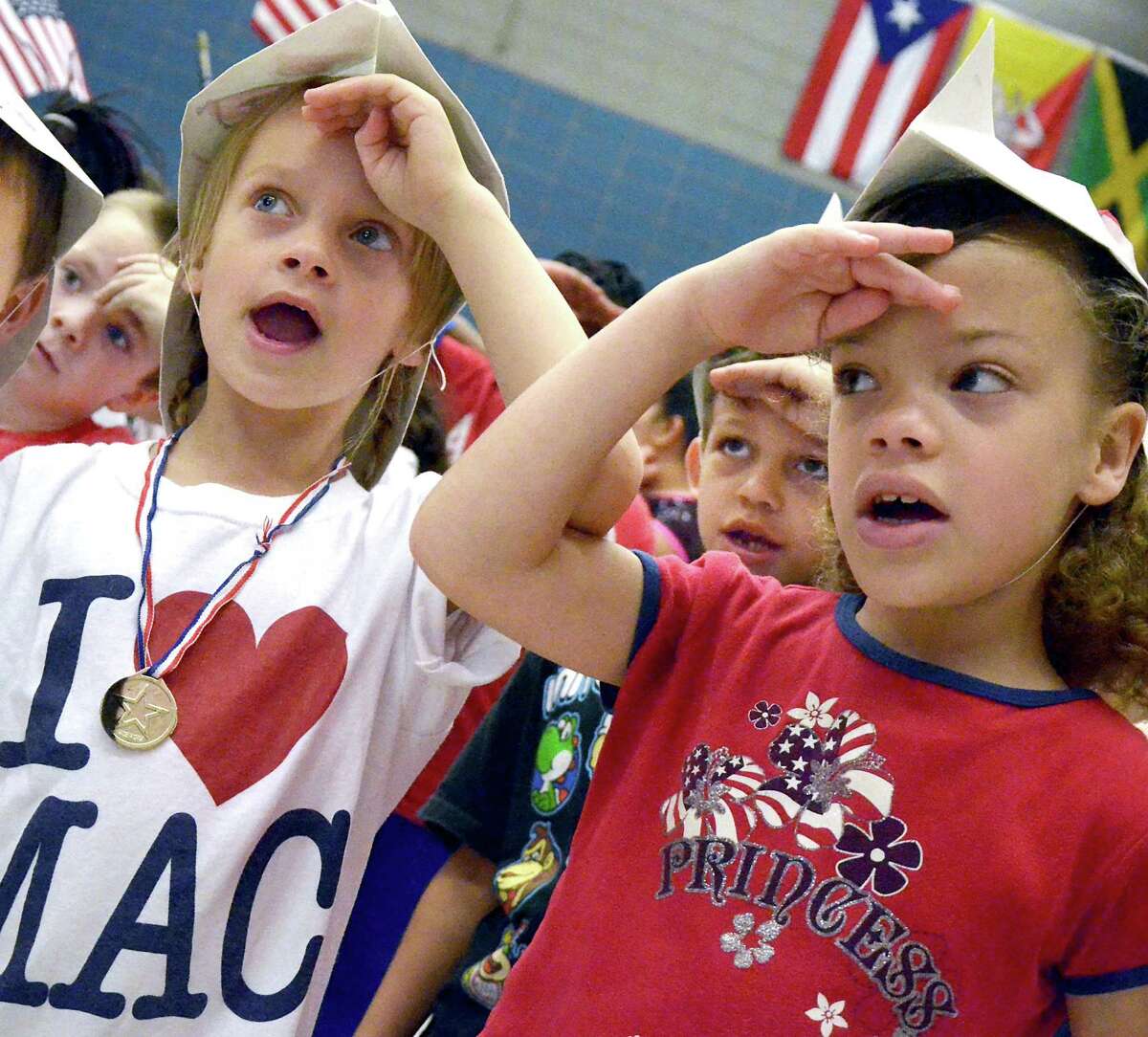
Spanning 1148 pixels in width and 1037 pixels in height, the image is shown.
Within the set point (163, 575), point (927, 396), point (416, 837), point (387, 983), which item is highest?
point (927, 396)

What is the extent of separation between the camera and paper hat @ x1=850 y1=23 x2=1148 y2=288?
91cm

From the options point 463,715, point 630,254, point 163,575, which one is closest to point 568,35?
point 630,254

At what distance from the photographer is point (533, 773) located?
1.38 metres

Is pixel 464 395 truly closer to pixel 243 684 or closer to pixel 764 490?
pixel 764 490

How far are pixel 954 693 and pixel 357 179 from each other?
714 millimetres

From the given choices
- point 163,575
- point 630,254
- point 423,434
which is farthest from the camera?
point 630,254

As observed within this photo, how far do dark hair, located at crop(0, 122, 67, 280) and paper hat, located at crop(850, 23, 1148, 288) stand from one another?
2.74 feet

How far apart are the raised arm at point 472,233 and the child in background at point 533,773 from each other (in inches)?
13.5

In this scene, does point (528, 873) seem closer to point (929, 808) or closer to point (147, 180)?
point (929, 808)

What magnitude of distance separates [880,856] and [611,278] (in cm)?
230

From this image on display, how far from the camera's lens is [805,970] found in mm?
881

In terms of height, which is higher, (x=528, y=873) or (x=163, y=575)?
(x=163, y=575)

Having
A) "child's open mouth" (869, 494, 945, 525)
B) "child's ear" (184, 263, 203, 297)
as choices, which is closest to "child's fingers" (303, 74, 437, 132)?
"child's ear" (184, 263, 203, 297)

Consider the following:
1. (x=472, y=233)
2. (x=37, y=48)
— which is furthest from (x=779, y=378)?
(x=37, y=48)
